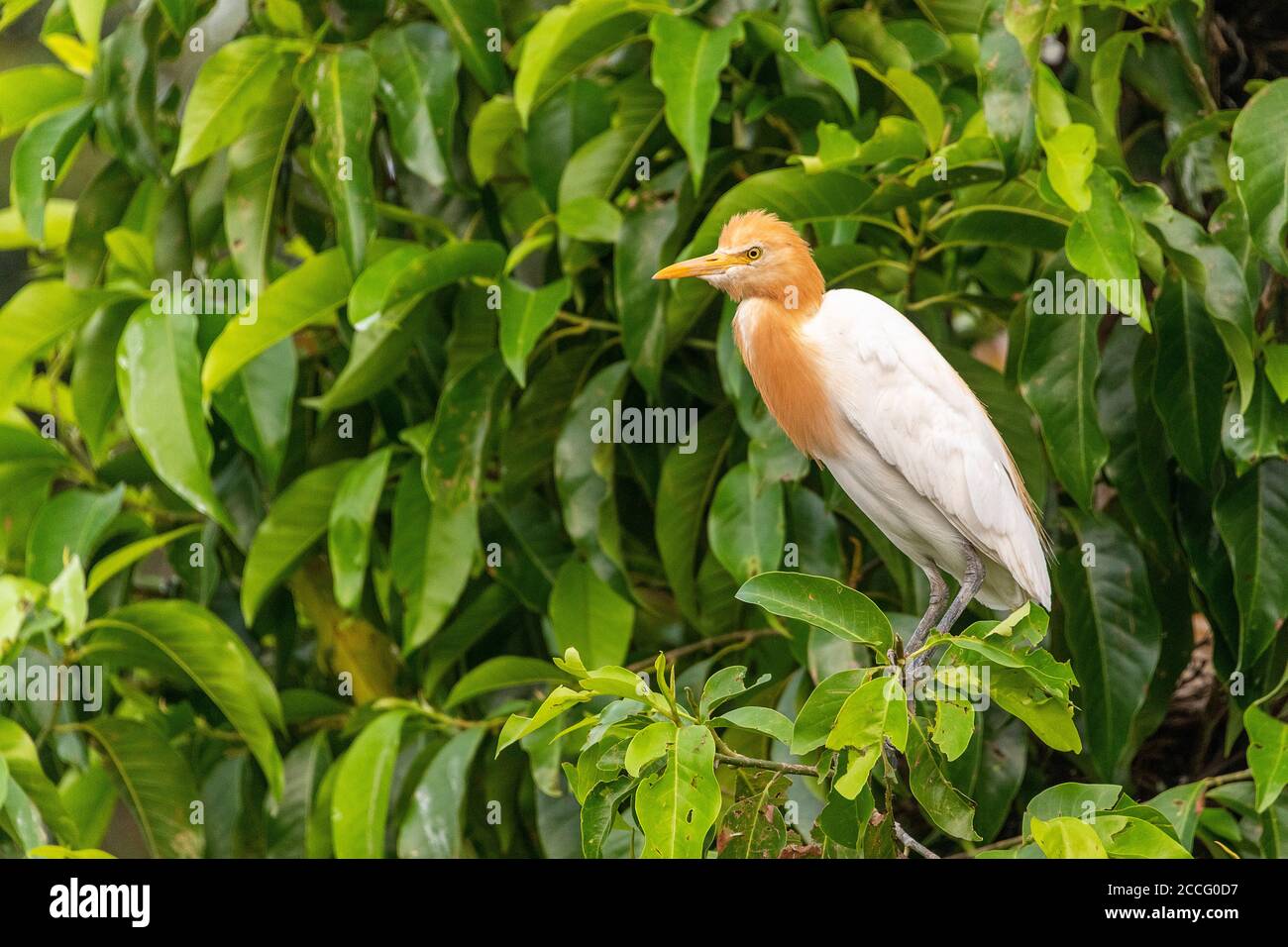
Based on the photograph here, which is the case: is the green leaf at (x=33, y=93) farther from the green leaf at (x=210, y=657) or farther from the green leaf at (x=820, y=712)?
the green leaf at (x=820, y=712)

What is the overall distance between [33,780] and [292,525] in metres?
0.51

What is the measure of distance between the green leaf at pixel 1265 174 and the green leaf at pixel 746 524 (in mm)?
625

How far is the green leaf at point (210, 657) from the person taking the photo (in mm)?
1965

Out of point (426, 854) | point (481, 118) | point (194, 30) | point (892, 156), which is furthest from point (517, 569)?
point (194, 30)

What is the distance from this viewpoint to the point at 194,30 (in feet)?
7.04

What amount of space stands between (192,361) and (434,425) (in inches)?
14.0

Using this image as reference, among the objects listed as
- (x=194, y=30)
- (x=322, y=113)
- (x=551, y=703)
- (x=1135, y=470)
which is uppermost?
(x=194, y=30)

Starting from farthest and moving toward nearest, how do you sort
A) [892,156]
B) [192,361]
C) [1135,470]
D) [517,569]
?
[517,569] → [192,361] → [1135,470] → [892,156]

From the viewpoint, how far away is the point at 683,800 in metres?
1.10

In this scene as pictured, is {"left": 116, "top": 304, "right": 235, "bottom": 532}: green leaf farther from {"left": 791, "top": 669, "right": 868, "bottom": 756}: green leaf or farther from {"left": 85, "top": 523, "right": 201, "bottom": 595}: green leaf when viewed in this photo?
{"left": 791, "top": 669, "right": 868, "bottom": 756}: green leaf

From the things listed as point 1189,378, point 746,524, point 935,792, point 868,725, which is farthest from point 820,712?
point 1189,378

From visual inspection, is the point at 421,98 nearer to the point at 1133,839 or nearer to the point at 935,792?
the point at 935,792

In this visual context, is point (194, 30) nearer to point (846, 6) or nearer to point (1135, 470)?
point (846, 6)

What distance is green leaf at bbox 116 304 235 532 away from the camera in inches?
73.4
